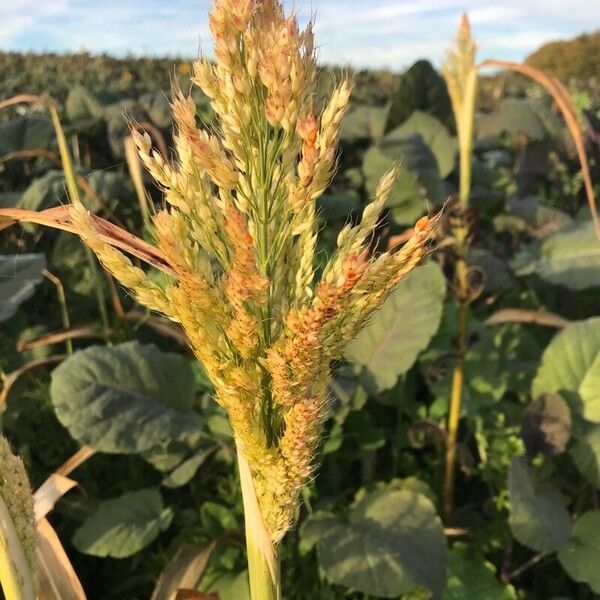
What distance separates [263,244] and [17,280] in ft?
5.01

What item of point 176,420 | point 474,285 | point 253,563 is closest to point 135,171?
point 176,420

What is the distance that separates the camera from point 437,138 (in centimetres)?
266

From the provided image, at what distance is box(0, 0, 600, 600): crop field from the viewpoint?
0.54 meters

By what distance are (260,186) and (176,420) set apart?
1171 mm

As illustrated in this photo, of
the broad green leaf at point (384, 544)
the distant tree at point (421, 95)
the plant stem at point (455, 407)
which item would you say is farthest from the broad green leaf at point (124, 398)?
the distant tree at point (421, 95)

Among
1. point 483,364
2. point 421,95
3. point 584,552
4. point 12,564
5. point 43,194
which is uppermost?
point 421,95

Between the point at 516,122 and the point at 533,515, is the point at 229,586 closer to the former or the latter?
the point at 533,515

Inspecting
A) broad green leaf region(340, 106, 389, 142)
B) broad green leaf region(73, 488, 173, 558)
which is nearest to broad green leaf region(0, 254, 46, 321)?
broad green leaf region(73, 488, 173, 558)

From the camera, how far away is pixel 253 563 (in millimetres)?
713

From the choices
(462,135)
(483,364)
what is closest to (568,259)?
(483,364)

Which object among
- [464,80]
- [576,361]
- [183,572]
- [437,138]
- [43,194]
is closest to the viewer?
[183,572]

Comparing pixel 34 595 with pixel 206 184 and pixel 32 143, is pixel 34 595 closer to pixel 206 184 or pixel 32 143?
pixel 206 184

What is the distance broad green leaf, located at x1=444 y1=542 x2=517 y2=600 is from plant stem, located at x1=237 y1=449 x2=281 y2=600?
981mm

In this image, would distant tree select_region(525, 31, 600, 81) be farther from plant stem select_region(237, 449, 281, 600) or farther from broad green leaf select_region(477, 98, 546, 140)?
plant stem select_region(237, 449, 281, 600)
